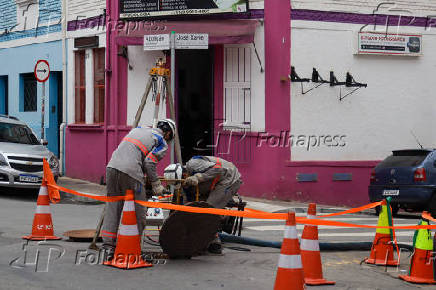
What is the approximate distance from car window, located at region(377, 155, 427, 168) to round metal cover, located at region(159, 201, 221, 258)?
7.61 m

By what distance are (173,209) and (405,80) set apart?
12266mm

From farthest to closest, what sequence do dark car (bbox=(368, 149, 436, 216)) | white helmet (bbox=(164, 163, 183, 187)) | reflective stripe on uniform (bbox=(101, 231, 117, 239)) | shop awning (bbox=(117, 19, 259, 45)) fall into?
1. shop awning (bbox=(117, 19, 259, 45))
2. dark car (bbox=(368, 149, 436, 216))
3. white helmet (bbox=(164, 163, 183, 187))
4. reflective stripe on uniform (bbox=(101, 231, 117, 239))

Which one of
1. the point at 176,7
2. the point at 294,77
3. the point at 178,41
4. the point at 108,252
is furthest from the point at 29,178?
the point at 108,252

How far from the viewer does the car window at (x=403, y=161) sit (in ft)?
50.2

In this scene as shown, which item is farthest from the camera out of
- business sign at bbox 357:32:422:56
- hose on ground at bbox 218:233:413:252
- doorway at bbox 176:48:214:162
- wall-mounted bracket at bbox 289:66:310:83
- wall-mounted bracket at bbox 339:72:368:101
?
doorway at bbox 176:48:214:162

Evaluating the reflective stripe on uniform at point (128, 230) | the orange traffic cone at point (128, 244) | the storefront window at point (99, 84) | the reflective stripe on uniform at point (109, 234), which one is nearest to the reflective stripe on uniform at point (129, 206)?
the orange traffic cone at point (128, 244)

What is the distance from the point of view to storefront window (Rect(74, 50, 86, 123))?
20.9 metres

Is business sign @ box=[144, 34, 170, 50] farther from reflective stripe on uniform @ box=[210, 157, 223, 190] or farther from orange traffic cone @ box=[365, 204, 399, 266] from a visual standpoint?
orange traffic cone @ box=[365, 204, 399, 266]

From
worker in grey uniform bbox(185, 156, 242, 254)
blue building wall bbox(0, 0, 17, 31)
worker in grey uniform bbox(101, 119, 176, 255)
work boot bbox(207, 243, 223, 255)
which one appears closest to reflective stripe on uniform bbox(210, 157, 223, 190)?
worker in grey uniform bbox(185, 156, 242, 254)

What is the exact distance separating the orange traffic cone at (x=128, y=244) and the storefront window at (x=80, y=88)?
43.2 ft

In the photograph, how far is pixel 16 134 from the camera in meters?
17.2

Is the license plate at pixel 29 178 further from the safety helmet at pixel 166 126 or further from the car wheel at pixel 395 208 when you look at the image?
the car wheel at pixel 395 208

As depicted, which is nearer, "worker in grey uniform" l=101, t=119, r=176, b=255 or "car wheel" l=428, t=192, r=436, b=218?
"worker in grey uniform" l=101, t=119, r=176, b=255

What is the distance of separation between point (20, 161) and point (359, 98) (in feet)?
28.0
